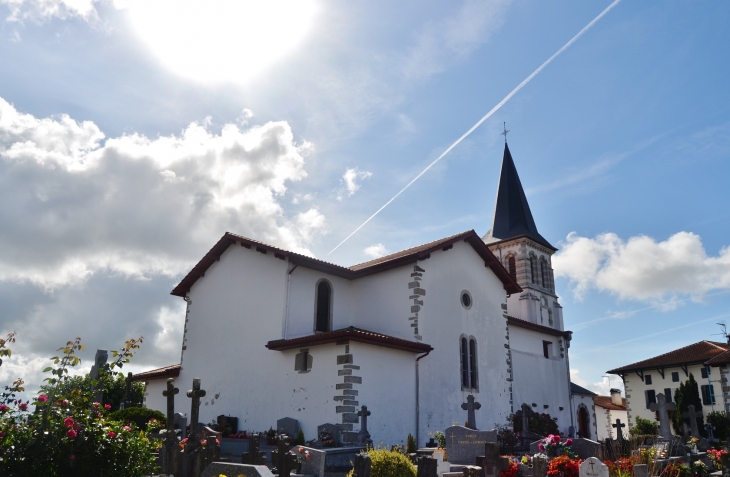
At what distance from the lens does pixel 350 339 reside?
1692cm

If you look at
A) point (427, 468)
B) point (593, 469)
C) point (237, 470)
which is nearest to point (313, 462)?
point (427, 468)

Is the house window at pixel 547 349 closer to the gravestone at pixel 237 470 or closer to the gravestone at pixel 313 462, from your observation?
the gravestone at pixel 313 462

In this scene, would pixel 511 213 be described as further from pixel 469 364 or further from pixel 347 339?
pixel 347 339

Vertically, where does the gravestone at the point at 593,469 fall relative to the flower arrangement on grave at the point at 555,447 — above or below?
below

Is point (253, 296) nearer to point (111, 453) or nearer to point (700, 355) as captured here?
point (111, 453)

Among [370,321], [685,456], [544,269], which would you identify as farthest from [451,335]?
[544,269]

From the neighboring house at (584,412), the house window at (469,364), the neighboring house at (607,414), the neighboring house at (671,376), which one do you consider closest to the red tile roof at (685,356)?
the neighboring house at (671,376)

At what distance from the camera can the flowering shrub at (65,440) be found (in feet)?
24.7

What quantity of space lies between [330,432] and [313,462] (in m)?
4.51

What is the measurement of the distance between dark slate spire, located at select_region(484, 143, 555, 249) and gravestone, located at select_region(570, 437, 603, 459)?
91.9 ft

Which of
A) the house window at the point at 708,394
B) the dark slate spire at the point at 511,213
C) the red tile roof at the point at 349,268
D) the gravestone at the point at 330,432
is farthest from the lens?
the dark slate spire at the point at 511,213

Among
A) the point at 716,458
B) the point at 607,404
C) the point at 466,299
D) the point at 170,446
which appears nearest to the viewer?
the point at 170,446

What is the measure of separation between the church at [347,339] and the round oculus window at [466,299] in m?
0.04

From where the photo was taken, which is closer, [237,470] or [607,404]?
[237,470]
